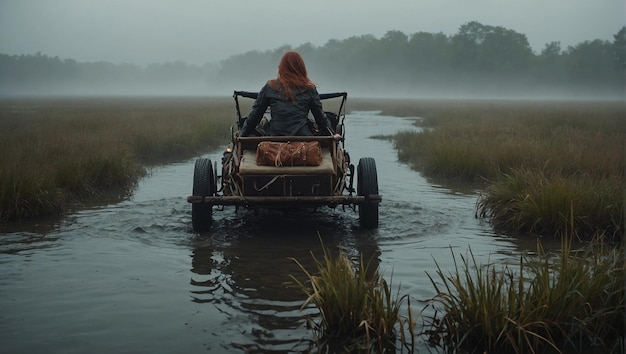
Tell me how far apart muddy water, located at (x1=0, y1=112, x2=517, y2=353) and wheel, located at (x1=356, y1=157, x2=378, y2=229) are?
15 centimetres

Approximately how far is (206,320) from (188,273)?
1.36 metres

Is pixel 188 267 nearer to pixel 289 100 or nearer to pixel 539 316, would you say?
pixel 289 100

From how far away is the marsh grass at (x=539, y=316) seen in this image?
13.4 ft

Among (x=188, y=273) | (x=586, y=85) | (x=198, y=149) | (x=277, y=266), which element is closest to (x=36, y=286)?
(x=188, y=273)

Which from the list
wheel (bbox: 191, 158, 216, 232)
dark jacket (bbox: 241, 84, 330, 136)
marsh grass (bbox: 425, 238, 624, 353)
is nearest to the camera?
marsh grass (bbox: 425, 238, 624, 353)

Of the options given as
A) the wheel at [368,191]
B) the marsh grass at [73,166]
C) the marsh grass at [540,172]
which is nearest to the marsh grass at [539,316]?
the marsh grass at [540,172]

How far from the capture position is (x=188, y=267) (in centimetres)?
623

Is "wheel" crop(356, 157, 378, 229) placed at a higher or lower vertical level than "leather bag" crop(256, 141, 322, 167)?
lower

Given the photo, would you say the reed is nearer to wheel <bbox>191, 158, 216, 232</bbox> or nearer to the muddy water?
the muddy water

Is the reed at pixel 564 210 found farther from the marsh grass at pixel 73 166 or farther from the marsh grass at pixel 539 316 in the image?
the marsh grass at pixel 73 166

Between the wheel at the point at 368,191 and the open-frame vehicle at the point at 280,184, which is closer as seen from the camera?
the open-frame vehicle at the point at 280,184

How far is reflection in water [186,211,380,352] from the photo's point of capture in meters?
4.53

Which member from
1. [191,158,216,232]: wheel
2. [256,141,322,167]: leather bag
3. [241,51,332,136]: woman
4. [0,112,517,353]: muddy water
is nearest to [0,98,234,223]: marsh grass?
[0,112,517,353]: muddy water

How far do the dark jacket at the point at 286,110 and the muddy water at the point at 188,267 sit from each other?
1290 mm
